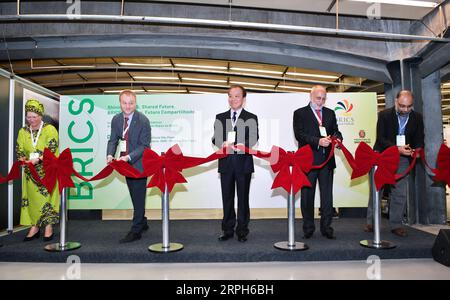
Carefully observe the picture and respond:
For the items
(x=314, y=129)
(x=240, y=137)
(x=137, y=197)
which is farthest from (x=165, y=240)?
(x=314, y=129)

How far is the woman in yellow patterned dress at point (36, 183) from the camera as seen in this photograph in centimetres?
338

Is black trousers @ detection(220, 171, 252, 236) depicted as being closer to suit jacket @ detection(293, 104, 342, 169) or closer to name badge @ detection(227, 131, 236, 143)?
name badge @ detection(227, 131, 236, 143)

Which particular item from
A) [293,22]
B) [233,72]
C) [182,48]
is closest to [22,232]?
[182,48]

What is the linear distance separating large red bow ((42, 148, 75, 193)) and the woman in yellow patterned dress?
9.4 inches

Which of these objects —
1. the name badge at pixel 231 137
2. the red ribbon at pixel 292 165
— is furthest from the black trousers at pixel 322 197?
the name badge at pixel 231 137

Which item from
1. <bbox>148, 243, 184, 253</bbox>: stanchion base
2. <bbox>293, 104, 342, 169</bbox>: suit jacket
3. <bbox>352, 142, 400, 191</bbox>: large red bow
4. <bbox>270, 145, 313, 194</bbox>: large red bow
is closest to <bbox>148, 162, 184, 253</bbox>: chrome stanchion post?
<bbox>148, 243, 184, 253</bbox>: stanchion base

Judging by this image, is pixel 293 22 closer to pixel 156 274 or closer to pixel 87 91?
pixel 156 274

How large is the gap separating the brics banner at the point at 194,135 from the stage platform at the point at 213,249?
92 centimetres

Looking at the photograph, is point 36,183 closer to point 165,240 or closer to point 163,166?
point 163,166

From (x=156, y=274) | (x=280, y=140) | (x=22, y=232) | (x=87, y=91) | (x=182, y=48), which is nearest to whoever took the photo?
(x=156, y=274)

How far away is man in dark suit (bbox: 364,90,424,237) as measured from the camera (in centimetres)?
350

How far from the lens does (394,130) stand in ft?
11.7
